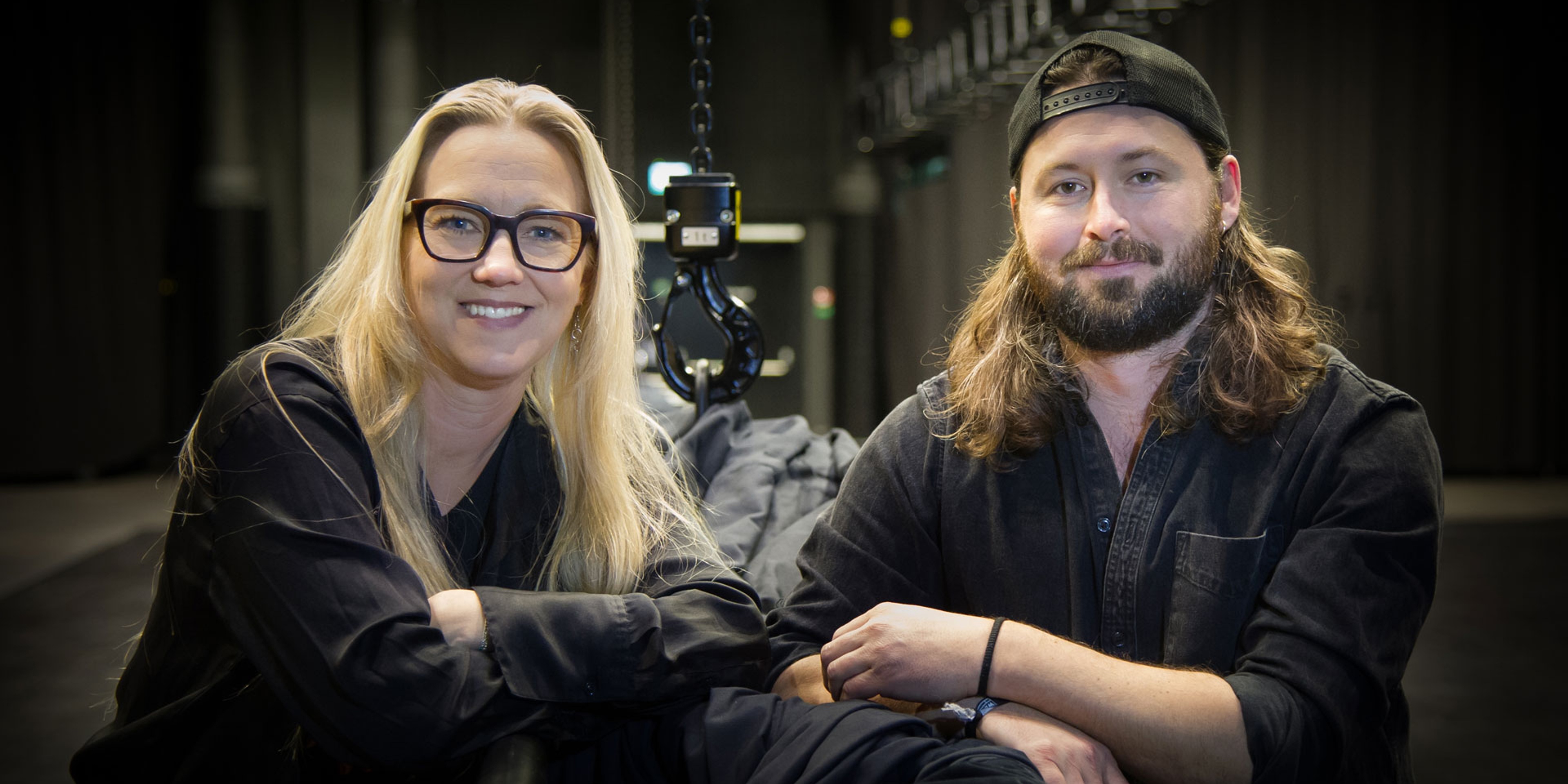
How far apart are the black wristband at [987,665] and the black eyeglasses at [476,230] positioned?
32.0 inches

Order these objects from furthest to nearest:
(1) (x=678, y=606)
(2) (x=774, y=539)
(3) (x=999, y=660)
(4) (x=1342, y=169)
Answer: (4) (x=1342, y=169) < (2) (x=774, y=539) < (1) (x=678, y=606) < (3) (x=999, y=660)

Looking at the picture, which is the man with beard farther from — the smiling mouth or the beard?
the smiling mouth

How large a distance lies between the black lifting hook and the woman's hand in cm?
85

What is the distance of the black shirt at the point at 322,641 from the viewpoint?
1.29 metres

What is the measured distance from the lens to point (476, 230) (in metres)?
1.58

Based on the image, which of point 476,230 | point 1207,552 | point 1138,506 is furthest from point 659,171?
point 1207,552

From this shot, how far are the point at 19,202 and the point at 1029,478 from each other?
26.1 feet

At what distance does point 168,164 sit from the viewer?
26.3 feet

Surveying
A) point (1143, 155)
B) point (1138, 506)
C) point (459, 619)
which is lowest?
point (459, 619)

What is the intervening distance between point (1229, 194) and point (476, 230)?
1153 mm

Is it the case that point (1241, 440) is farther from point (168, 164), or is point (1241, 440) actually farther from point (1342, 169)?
point (168, 164)

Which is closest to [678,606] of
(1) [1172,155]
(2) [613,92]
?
(1) [1172,155]

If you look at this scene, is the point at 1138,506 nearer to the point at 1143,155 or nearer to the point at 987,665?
the point at 987,665

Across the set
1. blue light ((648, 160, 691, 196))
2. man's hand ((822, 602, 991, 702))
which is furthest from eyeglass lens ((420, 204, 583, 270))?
blue light ((648, 160, 691, 196))
